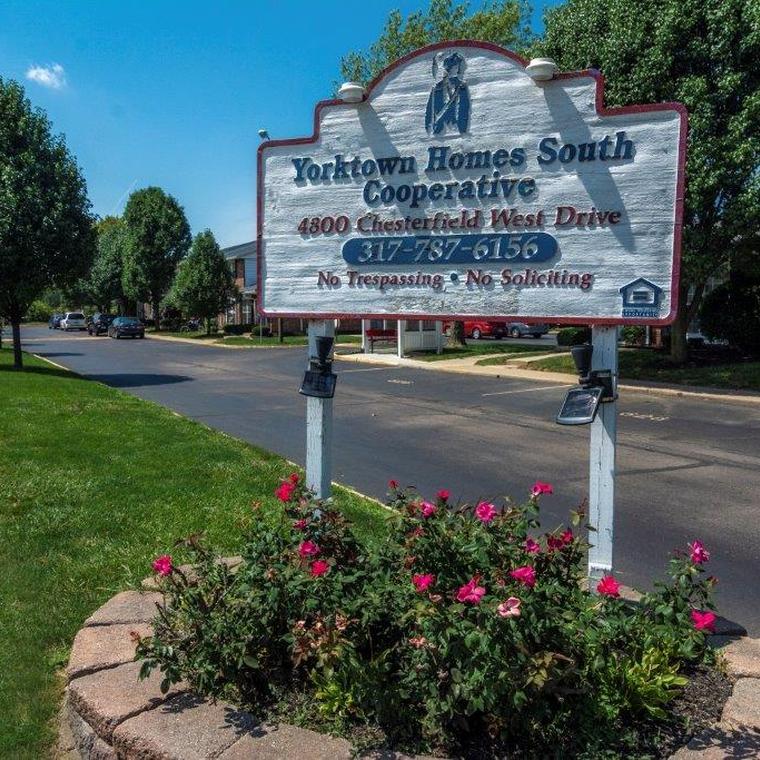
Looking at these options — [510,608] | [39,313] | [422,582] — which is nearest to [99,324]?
[39,313]

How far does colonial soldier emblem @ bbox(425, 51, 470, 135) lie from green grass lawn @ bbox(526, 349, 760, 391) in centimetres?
1486

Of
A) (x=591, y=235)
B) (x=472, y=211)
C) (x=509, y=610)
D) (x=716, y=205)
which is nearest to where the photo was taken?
(x=509, y=610)

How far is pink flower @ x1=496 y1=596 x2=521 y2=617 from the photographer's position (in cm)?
274

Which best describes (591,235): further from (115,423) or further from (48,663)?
(115,423)

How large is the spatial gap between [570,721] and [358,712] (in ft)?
2.59

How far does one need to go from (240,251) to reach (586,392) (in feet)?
188

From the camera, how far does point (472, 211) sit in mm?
4082

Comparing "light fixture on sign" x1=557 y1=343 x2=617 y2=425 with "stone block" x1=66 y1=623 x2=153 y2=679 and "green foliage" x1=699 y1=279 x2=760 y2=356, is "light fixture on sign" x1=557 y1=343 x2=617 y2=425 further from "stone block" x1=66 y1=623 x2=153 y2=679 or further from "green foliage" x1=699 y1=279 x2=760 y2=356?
"green foliage" x1=699 y1=279 x2=760 y2=356

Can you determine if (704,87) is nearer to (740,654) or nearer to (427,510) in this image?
(740,654)

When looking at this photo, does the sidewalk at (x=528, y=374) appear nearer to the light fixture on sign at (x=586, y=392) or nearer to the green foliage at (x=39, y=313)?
the light fixture on sign at (x=586, y=392)

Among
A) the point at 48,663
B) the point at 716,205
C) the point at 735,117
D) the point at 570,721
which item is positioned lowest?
the point at 48,663

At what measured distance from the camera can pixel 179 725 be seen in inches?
121

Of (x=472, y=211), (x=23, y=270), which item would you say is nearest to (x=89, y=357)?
(x=23, y=270)

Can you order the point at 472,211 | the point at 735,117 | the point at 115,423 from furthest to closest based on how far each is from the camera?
1. the point at 735,117
2. the point at 115,423
3. the point at 472,211
